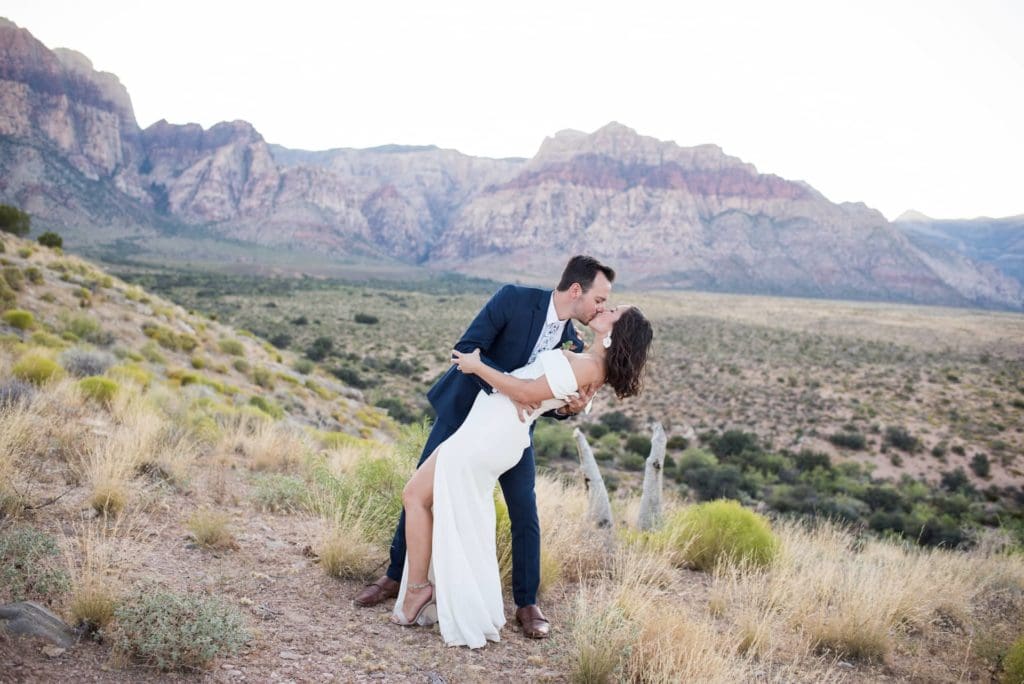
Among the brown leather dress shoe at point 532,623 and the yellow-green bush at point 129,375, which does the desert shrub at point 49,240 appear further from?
the brown leather dress shoe at point 532,623

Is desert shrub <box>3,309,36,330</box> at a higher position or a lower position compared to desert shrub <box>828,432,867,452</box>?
higher

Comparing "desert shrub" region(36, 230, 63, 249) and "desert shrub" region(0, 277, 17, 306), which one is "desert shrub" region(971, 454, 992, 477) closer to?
"desert shrub" region(0, 277, 17, 306)

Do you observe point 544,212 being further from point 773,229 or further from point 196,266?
point 196,266

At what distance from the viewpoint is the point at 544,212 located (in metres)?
162

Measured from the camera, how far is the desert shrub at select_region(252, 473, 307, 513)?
570cm

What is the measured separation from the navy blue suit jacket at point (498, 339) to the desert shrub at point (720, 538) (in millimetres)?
2858

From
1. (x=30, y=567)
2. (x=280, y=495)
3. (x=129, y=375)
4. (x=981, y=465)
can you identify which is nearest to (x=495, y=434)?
(x=30, y=567)

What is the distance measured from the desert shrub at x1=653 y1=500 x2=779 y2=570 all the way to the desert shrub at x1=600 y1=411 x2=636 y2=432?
16.6m

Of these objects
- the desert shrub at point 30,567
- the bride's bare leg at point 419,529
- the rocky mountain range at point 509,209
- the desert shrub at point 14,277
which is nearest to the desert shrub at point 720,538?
the bride's bare leg at point 419,529

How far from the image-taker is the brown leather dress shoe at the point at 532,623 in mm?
3658

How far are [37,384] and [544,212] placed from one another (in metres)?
159

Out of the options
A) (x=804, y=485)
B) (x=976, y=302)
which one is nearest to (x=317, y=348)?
(x=804, y=485)

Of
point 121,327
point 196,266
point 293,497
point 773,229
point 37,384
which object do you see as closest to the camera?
point 293,497

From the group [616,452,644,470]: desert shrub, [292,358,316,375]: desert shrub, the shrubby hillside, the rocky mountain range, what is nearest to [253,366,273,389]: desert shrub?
[292,358,316,375]: desert shrub
